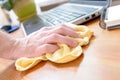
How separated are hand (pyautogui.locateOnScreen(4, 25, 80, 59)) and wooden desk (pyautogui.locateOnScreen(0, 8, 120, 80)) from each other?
1.9 inches

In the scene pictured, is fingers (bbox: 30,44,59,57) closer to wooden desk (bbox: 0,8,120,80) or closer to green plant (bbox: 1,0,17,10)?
wooden desk (bbox: 0,8,120,80)

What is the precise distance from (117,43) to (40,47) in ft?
0.83

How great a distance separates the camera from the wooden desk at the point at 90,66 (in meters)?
0.44

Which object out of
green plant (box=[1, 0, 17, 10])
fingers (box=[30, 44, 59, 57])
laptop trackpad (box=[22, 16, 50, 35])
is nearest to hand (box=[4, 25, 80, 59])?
fingers (box=[30, 44, 59, 57])

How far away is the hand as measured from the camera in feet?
1.91

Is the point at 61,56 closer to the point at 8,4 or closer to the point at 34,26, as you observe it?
the point at 34,26

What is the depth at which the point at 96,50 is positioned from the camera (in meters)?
0.54

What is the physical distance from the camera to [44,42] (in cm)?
62

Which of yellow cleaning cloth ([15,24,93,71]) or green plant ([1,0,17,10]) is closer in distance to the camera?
yellow cleaning cloth ([15,24,93,71])

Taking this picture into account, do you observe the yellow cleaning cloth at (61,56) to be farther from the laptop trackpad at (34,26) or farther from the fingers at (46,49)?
the laptop trackpad at (34,26)

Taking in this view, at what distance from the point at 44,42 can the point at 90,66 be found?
209mm

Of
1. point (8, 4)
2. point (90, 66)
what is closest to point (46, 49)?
point (90, 66)

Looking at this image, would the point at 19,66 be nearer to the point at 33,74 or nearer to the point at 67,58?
the point at 33,74

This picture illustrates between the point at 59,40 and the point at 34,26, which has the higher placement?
the point at 59,40
